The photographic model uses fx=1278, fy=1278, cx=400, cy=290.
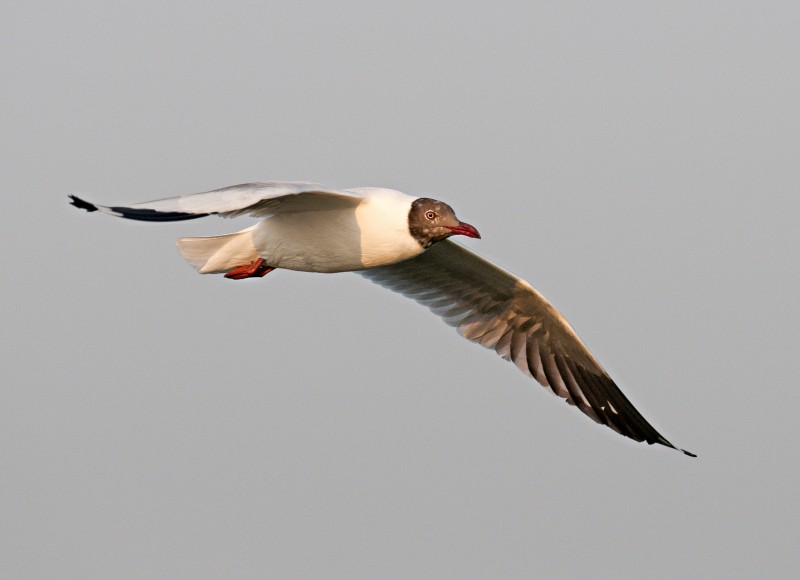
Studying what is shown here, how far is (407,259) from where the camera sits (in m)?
9.90

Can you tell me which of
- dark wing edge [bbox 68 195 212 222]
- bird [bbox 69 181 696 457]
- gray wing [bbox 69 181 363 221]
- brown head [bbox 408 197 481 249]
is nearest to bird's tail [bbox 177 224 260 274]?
bird [bbox 69 181 696 457]

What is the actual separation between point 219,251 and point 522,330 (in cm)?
316

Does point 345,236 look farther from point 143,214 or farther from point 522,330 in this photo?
point 522,330

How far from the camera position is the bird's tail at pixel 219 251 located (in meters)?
9.93

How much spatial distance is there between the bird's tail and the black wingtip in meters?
2.10

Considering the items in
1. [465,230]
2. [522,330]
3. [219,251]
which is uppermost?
[465,230]

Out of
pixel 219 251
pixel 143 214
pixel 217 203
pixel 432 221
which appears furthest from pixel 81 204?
pixel 432 221

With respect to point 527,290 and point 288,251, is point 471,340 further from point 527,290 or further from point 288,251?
point 288,251

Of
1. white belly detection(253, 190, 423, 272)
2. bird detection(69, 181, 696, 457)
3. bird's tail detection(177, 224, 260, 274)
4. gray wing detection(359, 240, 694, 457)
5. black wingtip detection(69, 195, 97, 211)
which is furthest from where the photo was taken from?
gray wing detection(359, 240, 694, 457)

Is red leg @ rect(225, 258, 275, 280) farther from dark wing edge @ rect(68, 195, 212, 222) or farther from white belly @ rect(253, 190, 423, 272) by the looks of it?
dark wing edge @ rect(68, 195, 212, 222)

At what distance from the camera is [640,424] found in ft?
38.3

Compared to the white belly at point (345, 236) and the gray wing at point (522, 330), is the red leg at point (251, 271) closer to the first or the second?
the white belly at point (345, 236)

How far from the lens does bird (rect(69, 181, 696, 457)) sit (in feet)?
28.0

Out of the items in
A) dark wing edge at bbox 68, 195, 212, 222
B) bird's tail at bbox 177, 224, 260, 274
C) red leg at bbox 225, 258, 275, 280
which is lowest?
red leg at bbox 225, 258, 275, 280
